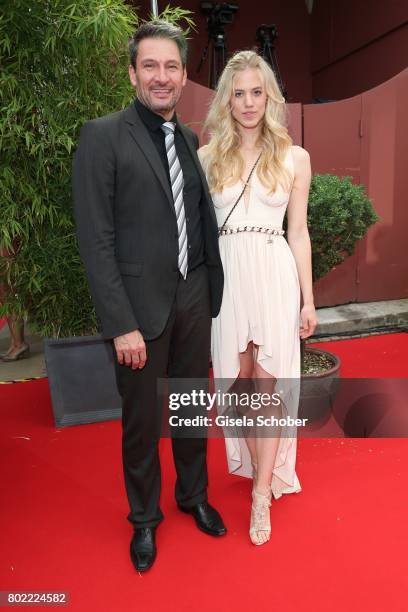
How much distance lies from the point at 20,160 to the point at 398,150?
330 cm

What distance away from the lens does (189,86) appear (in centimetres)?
389

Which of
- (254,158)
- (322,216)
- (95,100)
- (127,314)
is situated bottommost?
(127,314)

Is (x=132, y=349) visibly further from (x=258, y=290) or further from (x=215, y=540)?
(x=215, y=540)

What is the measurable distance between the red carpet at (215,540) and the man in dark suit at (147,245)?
152 millimetres

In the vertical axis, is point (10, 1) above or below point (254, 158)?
above

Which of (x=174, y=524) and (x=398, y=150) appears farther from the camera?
(x=398, y=150)

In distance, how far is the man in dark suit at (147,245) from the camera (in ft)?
5.28

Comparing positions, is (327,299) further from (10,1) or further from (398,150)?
(10,1)

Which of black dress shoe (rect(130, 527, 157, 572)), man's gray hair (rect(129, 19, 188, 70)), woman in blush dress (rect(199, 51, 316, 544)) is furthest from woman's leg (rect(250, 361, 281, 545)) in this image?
man's gray hair (rect(129, 19, 188, 70))

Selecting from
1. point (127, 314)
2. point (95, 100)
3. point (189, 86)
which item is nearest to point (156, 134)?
point (127, 314)

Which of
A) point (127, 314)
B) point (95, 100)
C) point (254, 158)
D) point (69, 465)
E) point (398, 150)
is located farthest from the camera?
point (398, 150)

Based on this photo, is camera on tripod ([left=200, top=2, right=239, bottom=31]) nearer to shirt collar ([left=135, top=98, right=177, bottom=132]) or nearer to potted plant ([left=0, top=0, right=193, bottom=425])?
potted plant ([left=0, top=0, right=193, bottom=425])

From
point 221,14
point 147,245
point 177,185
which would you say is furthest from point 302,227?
point 221,14

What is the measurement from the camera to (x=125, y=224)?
1.66m
